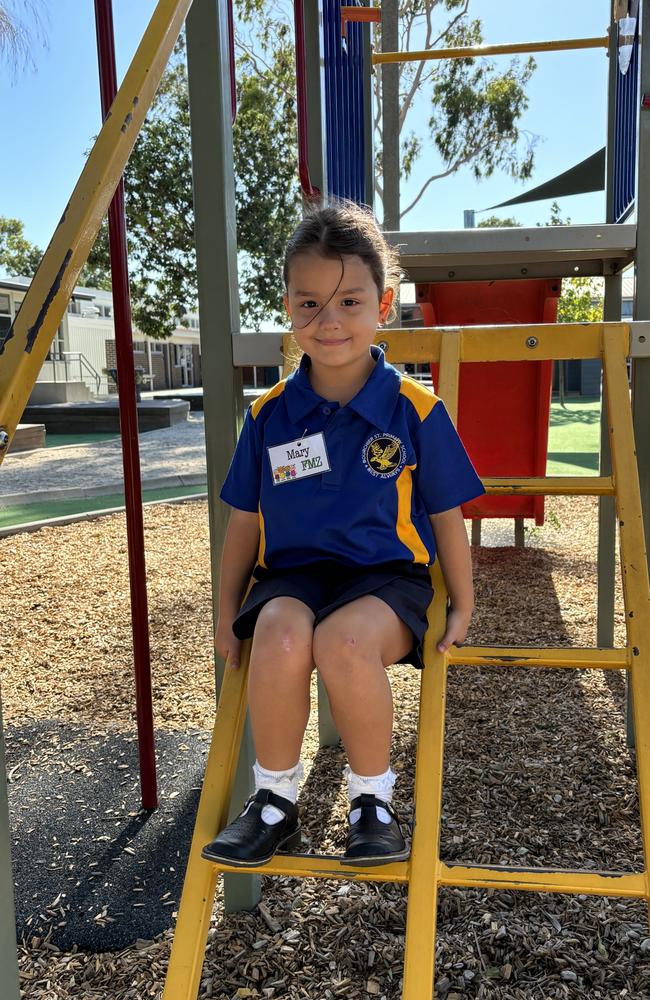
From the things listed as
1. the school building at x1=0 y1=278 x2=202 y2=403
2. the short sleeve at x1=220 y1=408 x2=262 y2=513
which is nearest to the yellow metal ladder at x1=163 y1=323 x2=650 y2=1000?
the short sleeve at x1=220 y1=408 x2=262 y2=513

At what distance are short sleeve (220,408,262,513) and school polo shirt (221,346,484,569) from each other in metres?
0.03

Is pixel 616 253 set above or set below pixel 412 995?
above

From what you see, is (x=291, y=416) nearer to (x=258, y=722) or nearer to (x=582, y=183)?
(x=258, y=722)

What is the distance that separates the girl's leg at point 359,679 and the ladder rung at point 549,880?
0.20 m

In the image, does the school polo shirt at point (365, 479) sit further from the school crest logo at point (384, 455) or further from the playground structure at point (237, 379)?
the playground structure at point (237, 379)

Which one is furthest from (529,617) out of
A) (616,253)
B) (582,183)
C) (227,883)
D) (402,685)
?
(582,183)

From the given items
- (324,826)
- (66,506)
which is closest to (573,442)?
(66,506)

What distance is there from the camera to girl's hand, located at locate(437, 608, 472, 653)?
1533mm

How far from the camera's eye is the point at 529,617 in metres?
4.09

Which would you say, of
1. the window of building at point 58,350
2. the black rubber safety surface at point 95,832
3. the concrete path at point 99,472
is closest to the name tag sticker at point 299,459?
the black rubber safety surface at point 95,832

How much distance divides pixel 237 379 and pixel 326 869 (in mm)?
1028

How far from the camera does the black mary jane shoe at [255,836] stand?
132cm

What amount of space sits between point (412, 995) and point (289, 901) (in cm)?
80

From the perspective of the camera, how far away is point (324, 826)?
2.26m
